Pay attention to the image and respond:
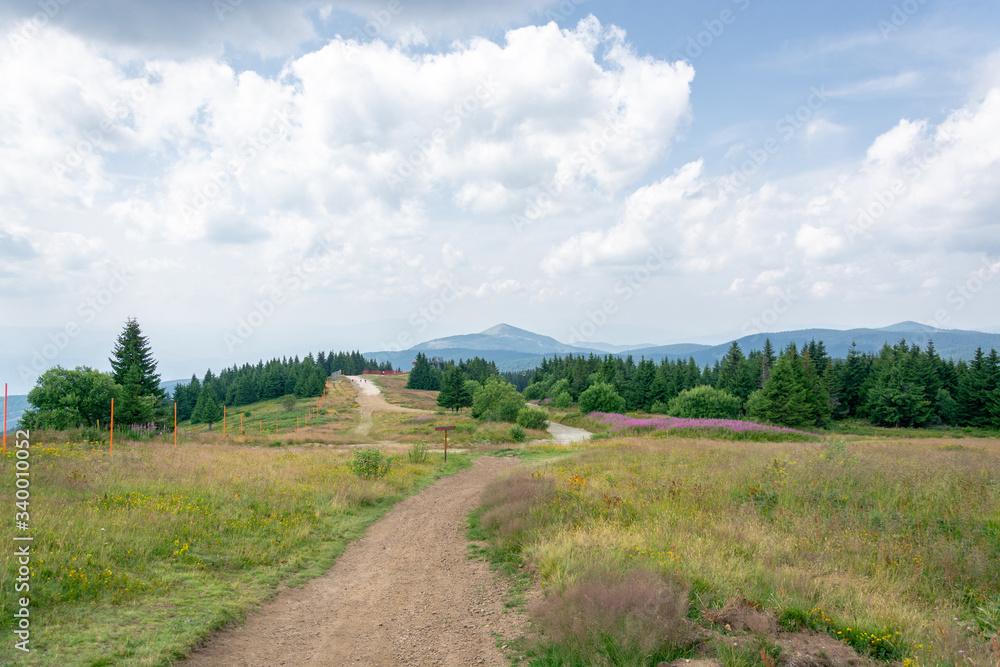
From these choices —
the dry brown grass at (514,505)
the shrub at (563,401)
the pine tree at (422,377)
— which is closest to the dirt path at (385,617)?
the dry brown grass at (514,505)

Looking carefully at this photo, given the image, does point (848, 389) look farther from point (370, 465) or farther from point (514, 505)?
point (514, 505)

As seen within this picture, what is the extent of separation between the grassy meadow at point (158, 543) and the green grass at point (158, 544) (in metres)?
0.02

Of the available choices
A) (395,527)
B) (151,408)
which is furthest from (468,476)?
(151,408)

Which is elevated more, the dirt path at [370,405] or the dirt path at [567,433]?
the dirt path at [370,405]

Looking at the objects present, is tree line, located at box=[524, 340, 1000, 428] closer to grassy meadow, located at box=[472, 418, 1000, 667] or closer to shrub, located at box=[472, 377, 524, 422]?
shrub, located at box=[472, 377, 524, 422]

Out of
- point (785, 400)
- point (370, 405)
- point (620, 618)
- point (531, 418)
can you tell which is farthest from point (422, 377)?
point (620, 618)

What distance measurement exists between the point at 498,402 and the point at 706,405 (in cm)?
2778

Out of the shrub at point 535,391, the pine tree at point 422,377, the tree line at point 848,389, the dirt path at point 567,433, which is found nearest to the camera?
the dirt path at point 567,433

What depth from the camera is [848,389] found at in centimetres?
7938

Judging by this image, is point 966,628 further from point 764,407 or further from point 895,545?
point 764,407

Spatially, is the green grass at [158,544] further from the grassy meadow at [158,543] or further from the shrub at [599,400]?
the shrub at [599,400]

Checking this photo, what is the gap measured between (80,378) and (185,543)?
28543 millimetres

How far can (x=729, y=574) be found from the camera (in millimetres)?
6180

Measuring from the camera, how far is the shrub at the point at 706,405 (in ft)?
187
